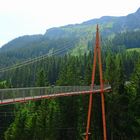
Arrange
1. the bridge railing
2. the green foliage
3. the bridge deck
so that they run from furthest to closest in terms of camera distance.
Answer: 1. the green foliage
2. the bridge railing
3. the bridge deck

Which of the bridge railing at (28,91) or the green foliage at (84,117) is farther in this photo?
the green foliage at (84,117)

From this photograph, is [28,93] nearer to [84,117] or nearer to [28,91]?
[28,91]

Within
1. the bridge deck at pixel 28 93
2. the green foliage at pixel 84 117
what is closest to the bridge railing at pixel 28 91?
the bridge deck at pixel 28 93

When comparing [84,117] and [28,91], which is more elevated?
[28,91]

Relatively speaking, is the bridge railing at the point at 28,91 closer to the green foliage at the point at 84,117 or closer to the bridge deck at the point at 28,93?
the bridge deck at the point at 28,93

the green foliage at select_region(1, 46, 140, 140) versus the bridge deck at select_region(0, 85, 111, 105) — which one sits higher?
the bridge deck at select_region(0, 85, 111, 105)

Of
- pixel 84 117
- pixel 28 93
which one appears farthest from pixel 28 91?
pixel 84 117

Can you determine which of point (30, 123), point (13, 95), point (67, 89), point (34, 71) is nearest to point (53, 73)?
point (34, 71)

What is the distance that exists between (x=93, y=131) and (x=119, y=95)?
686cm

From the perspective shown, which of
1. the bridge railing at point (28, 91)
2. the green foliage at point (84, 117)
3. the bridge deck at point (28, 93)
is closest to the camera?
the bridge deck at point (28, 93)

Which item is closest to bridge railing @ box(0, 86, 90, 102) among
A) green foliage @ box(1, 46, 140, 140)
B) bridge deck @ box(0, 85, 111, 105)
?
bridge deck @ box(0, 85, 111, 105)

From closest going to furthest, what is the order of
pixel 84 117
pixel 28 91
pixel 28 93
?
pixel 28 91, pixel 28 93, pixel 84 117

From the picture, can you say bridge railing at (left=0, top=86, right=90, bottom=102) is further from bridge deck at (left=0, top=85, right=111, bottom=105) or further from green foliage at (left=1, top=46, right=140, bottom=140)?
green foliage at (left=1, top=46, right=140, bottom=140)

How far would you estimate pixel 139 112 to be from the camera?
6056cm
